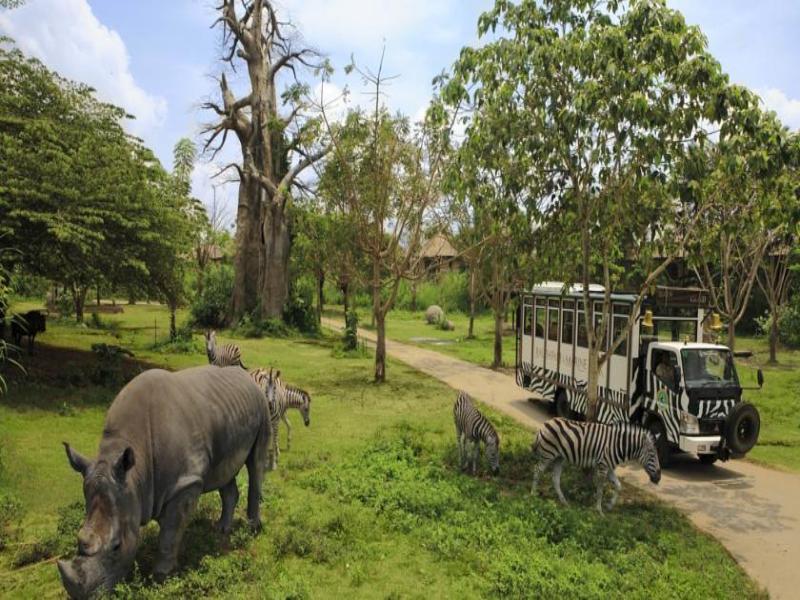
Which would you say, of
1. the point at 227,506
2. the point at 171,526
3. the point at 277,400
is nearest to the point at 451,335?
the point at 277,400

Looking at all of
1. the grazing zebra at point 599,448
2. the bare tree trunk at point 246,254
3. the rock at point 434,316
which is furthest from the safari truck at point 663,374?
the rock at point 434,316

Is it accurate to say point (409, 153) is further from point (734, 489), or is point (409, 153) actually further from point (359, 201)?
point (734, 489)

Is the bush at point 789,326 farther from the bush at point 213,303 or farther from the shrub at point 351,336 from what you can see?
the bush at point 213,303

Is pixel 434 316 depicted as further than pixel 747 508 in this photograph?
Yes

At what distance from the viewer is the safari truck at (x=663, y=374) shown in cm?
1077

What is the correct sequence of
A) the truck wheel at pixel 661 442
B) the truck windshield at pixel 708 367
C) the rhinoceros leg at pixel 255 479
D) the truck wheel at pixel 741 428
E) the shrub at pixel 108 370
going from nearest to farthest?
the rhinoceros leg at pixel 255 479 → the truck wheel at pixel 741 428 → the truck windshield at pixel 708 367 → the truck wheel at pixel 661 442 → the shrub at pixel 108 370

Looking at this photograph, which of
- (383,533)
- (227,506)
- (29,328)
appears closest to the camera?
(227,506)

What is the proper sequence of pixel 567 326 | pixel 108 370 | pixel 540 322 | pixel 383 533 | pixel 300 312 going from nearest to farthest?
pixel 383 533 → pixel 567 326 → pixel 108 370 → pixel 540 322 → pixel 300 312

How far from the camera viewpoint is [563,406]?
15023 millimetres

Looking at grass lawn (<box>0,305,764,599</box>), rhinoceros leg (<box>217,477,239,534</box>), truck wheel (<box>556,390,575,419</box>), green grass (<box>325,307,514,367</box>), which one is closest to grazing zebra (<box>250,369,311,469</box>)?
grass lawn (<box>0,305,764,599</box>)

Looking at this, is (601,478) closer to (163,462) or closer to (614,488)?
(614,488)

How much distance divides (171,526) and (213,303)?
1125 inches

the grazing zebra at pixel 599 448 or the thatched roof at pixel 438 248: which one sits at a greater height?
the thatched roof at pixel 438 248

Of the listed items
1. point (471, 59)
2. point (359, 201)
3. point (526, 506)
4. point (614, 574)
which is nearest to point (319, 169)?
point (359, 201)
